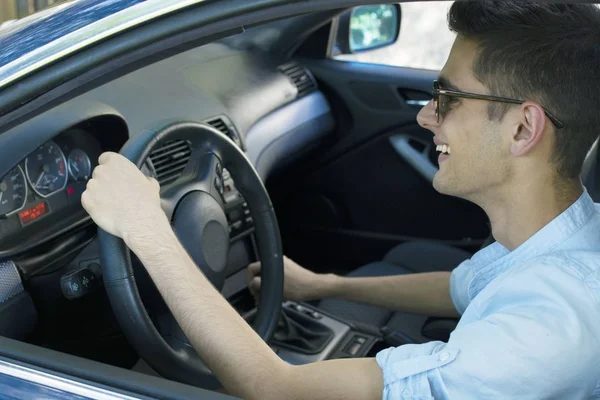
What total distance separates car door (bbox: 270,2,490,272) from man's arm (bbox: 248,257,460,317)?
1018 mm

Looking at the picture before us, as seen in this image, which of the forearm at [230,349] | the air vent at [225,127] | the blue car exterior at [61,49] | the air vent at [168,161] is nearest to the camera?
the blue car exterior at [61,49]

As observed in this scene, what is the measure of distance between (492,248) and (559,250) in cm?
40

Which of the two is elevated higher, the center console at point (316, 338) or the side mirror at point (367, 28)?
the side mirror at point (367, 28)

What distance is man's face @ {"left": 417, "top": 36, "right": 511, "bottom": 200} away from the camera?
169cm

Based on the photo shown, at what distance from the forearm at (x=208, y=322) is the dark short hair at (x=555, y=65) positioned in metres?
0.63

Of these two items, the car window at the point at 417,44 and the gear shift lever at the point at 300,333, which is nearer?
the gear shift lever at the point at 300,333

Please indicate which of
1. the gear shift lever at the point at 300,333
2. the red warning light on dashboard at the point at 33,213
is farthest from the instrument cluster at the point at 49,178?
the gear shift lever at the point at 300,333

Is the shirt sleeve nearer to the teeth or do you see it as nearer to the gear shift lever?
the teeth

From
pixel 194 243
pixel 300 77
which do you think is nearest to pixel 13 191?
pixel 194 243

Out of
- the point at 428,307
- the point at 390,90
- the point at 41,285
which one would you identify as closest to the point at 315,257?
the point at 390,90

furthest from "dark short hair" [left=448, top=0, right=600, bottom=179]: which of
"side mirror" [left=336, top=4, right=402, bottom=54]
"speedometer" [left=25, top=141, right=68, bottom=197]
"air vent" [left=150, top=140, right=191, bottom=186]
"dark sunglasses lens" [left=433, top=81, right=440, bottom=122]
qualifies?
"side mirror" [left=336, top=4, right=402, bottom=54]

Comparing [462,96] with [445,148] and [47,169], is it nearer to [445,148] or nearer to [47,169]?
[445,148]

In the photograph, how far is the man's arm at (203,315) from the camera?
1566mm

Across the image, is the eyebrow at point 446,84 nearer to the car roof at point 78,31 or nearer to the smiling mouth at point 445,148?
the smiling mouth at point 445,148
